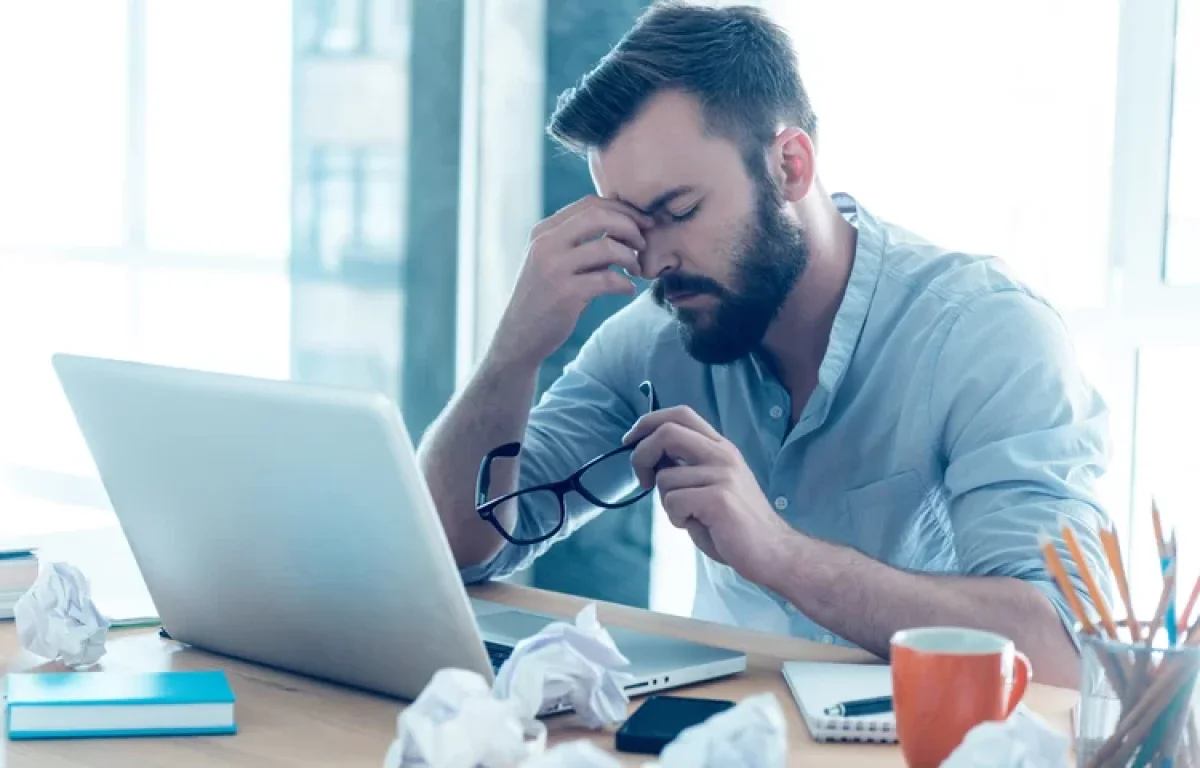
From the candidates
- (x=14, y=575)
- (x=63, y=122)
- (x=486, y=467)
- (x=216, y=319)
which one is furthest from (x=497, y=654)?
(x=63, y=122)

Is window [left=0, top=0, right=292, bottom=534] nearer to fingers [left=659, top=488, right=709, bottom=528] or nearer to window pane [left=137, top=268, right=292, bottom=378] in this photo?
window pane [left=137, top=268, right=292, bottom=378]

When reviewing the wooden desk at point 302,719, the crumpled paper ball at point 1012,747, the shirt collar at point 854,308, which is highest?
the shirt collar at point 854,308

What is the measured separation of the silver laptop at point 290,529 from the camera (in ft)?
3.09

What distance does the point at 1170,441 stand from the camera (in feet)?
8.14

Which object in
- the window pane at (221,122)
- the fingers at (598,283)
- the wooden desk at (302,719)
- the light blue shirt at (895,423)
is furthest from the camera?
the window pane at (221,122)

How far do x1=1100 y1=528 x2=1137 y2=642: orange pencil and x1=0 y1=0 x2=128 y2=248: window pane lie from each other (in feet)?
8.42

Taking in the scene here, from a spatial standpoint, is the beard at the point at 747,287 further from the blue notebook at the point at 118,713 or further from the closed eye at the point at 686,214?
the blue notebook at the point at 118,713

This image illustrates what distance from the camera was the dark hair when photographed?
1635 millimetres

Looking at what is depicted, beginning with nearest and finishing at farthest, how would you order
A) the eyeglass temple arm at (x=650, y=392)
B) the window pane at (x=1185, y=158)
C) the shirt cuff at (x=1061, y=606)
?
the shirt cuff at (x=1061, y=606)
the eyeglass temple arm at (x=650, y=392)
the window pane at (x=1185, y=158)

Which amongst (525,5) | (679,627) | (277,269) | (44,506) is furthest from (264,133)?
(679,627)

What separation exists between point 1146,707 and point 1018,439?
64cm

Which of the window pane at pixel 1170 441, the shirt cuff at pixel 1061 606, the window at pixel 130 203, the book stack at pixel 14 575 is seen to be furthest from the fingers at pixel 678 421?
the window at pixel 130 203

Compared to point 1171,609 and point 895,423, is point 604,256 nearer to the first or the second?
point 895,423

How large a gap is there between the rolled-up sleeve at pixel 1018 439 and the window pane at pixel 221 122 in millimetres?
1606
